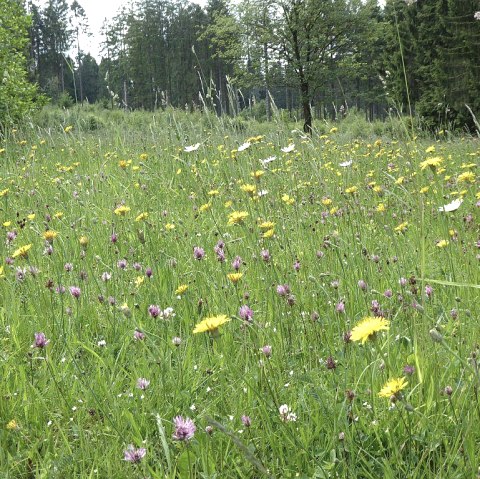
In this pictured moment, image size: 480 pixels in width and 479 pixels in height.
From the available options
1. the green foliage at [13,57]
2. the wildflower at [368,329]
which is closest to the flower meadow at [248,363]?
the wildflower at [368,329]

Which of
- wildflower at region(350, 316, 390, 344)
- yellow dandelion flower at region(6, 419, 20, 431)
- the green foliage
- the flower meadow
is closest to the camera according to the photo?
wildflower at region(350, 316, 390, 344)

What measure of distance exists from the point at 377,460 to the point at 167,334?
2.33ft

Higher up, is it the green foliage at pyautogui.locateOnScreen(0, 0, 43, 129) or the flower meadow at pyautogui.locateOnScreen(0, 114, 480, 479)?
the green foliage at pyautogui.locateOnScreen(0, 0, 43, 129)

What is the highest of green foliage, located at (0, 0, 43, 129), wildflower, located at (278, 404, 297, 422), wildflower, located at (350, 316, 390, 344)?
green foliage, located at (0, 0, 43, 129)

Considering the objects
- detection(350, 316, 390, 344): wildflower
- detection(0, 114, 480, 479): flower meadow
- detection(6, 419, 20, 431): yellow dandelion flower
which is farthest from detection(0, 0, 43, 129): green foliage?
detection(350, 316, 390, 344): wildflower

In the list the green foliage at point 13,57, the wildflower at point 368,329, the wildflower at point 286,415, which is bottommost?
the wildflower at point 286,415

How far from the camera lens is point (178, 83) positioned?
50.3 m

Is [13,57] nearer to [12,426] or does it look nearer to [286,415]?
[12,426]

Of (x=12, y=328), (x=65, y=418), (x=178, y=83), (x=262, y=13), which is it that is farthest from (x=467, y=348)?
(x=178, y=83)

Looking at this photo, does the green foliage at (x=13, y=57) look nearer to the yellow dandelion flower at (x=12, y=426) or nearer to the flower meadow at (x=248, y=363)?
the flower meadow at (x=248, y=363)

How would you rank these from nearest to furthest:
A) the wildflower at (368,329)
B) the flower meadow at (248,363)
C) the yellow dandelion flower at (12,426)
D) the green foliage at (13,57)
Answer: the wildflower at (368,329) < the flower meadow at (248,363) < the yellow dandelion flower at (12,426) < the green foliage at (13,57)

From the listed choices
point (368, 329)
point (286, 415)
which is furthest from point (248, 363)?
point (368, 329)

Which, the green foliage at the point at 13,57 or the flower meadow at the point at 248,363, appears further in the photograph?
the green foliage at the point at 13,57

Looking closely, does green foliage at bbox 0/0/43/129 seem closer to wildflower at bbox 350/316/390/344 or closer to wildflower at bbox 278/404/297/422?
wildflower at bbox 278/404/297/422
